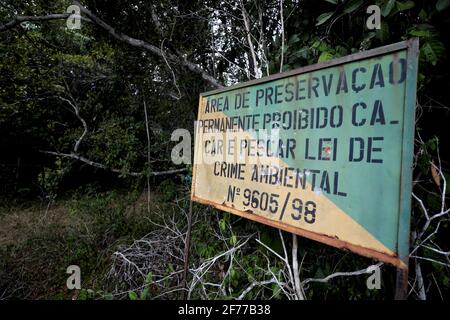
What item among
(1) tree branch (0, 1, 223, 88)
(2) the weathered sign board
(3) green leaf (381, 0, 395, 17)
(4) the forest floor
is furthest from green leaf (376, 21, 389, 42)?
(4) the forest floor

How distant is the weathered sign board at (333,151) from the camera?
0.97 meters

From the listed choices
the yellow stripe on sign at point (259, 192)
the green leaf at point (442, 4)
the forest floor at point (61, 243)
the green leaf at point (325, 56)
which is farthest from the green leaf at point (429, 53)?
the forest floor at point (61, 243)

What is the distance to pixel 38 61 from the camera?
177 inches

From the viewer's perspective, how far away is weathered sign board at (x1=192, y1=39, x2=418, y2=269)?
97 cm

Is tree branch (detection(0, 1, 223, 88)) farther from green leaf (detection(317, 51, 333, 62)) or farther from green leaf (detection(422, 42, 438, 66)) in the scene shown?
green leaf (detection(422, 42, 438, 66))

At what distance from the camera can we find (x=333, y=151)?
1.18m

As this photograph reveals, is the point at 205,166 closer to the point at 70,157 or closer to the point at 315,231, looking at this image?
the point at 315,231

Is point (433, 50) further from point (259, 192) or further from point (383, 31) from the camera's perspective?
point (259, 192)

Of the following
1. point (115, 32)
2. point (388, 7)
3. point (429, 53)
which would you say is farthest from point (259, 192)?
point (115, 32)

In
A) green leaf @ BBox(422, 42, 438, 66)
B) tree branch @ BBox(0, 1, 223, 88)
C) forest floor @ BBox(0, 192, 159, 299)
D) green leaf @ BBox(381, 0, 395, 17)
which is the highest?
tree branch @ BBox(0, 1, 223, 88)

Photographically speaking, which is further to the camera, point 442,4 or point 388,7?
point 388,7

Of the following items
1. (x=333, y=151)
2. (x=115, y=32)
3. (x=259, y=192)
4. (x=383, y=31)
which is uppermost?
(x=115, y=32)

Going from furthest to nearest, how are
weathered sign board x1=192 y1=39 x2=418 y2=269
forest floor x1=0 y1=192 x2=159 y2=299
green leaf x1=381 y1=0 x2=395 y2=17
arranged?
forest floor x1=0 y1=192 x2=159 y2=299, green leaf x1=381 y1=0 x2=395 y2=17, weathered sign board x1=192 y1=39 x2=418 y2=269

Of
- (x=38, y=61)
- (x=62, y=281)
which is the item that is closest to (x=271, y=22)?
(x=62, y=281)
